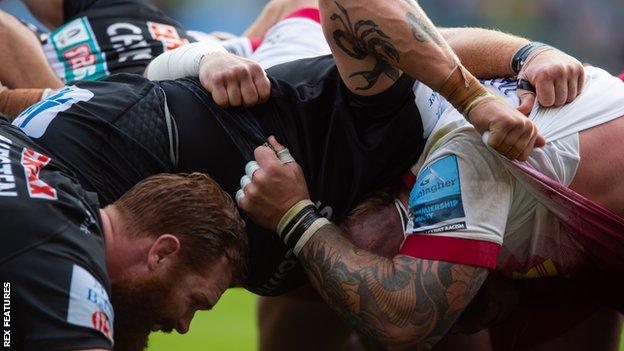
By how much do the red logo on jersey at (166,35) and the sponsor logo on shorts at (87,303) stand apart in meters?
1.81

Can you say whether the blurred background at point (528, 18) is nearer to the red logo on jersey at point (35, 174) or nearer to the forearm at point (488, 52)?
the forearm at point (488, 52)

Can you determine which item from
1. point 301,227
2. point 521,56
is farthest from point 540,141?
point 301,227

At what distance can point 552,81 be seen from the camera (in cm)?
280

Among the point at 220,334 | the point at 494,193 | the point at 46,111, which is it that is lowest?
the point at 220,334

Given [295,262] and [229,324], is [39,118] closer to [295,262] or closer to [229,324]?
[295,262]

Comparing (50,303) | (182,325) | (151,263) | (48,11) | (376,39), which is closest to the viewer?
(50,303)

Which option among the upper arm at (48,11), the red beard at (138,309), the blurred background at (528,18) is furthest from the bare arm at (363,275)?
the blurred background at (528,18)

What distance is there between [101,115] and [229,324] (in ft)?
11.1

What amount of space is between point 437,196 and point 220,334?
3.18m

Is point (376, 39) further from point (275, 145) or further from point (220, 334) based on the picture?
point (220, 334)

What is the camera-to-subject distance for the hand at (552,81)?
2791 mm

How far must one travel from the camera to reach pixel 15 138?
8.23 ft

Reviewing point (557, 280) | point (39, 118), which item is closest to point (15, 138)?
point (39, 118)

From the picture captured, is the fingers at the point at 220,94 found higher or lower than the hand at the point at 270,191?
higher
